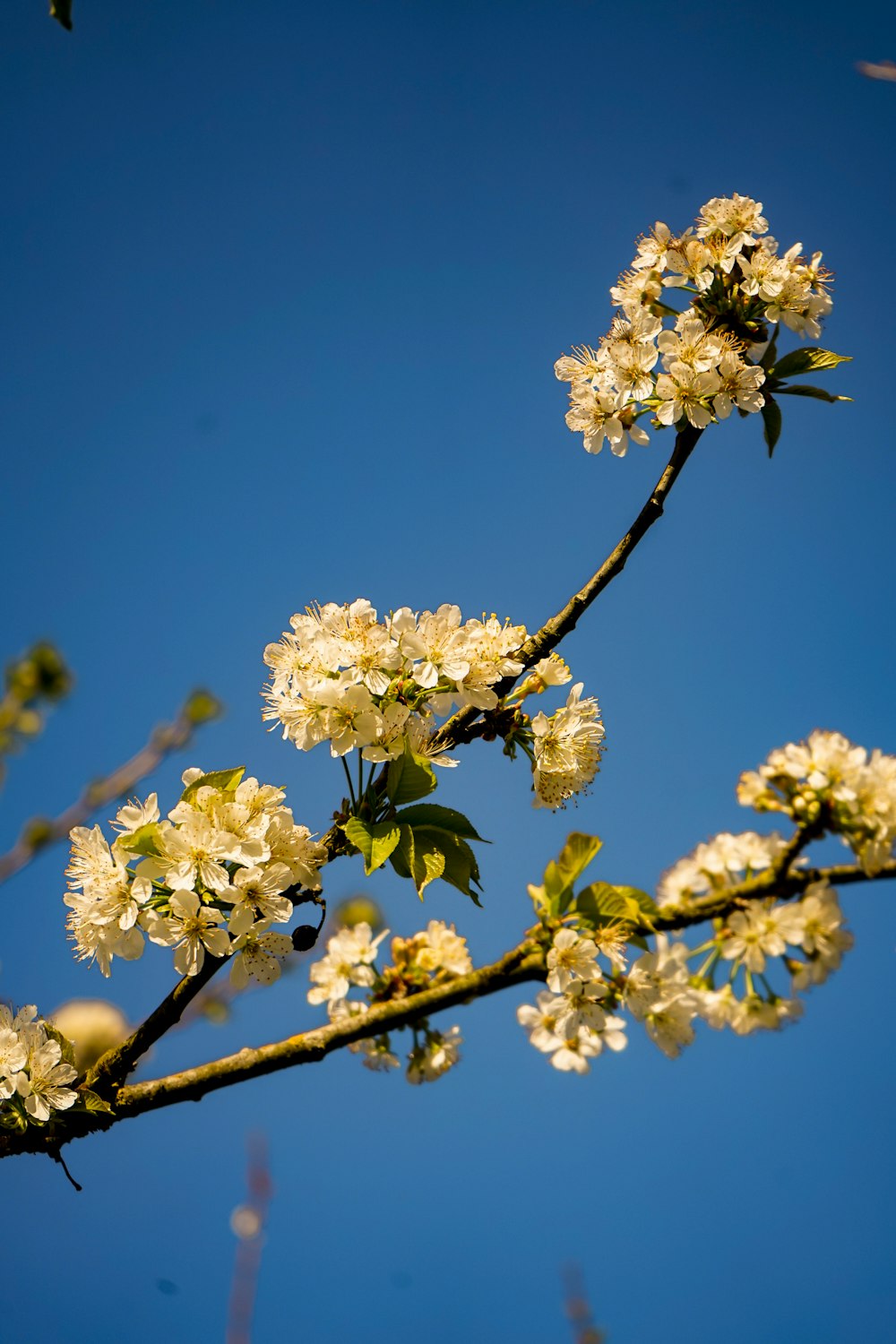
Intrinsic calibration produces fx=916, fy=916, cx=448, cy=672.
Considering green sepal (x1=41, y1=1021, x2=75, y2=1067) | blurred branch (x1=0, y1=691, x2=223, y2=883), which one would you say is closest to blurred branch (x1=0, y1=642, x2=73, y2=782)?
blurred branch (x1=0, y1=691, x2=223, y2=883)

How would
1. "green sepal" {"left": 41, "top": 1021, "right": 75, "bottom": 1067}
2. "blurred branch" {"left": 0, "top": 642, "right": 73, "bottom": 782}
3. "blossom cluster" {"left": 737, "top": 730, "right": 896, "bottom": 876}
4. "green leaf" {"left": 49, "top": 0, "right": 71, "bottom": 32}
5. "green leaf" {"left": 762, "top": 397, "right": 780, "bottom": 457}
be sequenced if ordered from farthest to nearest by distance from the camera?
"blurred branch" {"left": 0, "top": 642, "right": 73, "bottom": 782} → "green leaf" {"left": 762, "top": 397, "right": 780, "bottom": 457} → "green sepal" {"left": 41, "top": 1021, "right": 75, "bottom": 1067} → "blossom cluster" {"left": 737, "top": 730, "right": 896, "bottom": 876} → "green leaf" {"left": 49, "top": 0, "right": 71, "bottom": 32}

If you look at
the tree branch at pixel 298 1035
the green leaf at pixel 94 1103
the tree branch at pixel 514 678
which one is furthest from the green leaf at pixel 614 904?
the green leaf at pixel 94 1103

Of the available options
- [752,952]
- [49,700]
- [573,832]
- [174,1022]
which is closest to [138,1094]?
[174,1022]

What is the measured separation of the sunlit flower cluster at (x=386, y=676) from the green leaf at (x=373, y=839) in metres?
0.14

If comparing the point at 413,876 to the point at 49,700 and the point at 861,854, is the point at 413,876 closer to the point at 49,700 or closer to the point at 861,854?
the point at 861,854

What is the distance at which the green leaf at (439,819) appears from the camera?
6.06 ft

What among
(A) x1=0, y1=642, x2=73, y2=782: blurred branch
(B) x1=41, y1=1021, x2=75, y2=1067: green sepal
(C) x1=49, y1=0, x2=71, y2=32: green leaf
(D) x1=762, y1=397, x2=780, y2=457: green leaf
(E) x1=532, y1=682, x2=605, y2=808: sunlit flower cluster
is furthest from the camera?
(A) x1=0, y1=642, x2=73, y2=782: blurred branch

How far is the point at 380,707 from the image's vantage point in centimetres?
190

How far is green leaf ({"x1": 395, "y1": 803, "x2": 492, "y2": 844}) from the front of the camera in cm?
185

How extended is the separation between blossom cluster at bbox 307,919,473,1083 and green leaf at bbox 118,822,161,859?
739 millimetres

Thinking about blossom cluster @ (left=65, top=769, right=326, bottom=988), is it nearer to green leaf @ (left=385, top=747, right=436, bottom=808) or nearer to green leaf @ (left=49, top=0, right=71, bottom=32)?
green leaf @ (left=385, top=747, right=436, bottom=808)

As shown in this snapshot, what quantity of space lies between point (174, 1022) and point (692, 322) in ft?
6.50

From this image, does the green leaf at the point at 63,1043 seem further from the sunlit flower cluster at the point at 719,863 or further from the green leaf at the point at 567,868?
the sunlit flower cluster at the point at 719,863

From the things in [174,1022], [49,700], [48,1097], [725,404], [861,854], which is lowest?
[48,1097]
